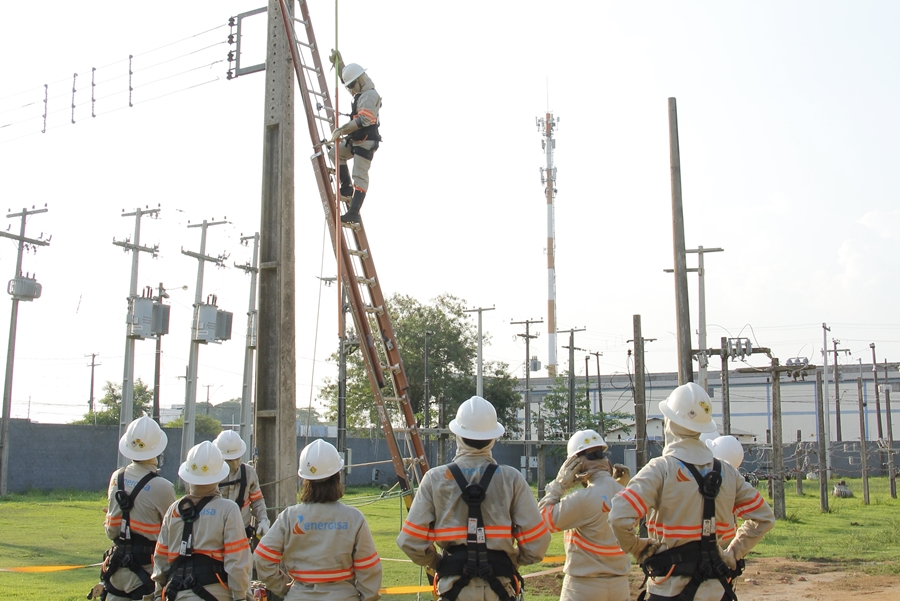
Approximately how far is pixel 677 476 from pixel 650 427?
6120 centimetres

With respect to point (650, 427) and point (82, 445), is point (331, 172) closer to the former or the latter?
Answer: point (82, 445)

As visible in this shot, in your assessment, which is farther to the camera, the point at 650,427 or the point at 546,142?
the point at 546,142

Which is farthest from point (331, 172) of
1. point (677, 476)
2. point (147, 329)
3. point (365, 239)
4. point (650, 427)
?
point (650, 427)

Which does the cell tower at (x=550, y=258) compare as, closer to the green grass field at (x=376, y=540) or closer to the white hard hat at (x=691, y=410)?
the green grass field at (x=376, y=540)

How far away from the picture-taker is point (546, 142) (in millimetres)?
80312

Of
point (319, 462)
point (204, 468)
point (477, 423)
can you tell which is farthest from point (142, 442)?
point (477, 423)

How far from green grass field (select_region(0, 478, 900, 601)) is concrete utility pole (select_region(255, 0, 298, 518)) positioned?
843 millimetres

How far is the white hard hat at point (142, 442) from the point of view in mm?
6957

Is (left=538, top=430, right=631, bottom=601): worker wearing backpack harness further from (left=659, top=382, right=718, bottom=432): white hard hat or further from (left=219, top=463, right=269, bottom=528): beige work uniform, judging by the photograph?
(left=219, top=463, right=269, bottom=528): beige work uniform

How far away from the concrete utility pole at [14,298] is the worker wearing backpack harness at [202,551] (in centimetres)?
3050

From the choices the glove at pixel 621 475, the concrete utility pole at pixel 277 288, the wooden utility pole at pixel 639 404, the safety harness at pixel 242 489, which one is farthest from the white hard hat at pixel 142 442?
the wooden utility pole at pixel 639 404

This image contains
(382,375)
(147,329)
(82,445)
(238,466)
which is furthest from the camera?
(82,445)

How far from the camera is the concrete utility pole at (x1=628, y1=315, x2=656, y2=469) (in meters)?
18.1

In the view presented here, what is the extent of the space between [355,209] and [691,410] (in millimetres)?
5081
